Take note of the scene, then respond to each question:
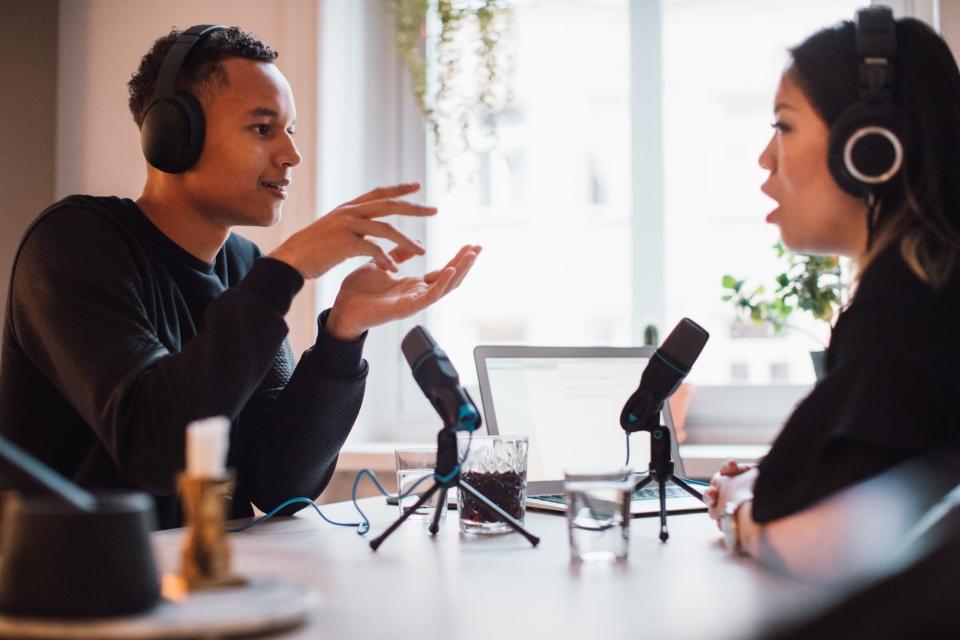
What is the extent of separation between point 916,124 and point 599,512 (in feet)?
1.83

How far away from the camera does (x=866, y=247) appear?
1090mm

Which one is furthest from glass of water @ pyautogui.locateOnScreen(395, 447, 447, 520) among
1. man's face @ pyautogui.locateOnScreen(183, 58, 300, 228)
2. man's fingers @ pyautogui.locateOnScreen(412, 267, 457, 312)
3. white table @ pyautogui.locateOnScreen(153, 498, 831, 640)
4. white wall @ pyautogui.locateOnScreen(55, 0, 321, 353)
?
white wall @ pyautogui.locateOnScreen(55, 0, 321, 353)

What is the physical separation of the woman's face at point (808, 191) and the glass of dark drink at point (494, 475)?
0.44 m

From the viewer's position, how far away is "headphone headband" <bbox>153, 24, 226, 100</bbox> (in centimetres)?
148

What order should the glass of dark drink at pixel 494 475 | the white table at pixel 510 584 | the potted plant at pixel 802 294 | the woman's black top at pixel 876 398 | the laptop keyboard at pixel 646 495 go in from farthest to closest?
the potted plant at pixel 802 294, the laptop keyboard at pixel 646 495, the glass of dark drink at pixel 494 475, the woman's black top at pixel 876 398, the white table at pixel 510 584

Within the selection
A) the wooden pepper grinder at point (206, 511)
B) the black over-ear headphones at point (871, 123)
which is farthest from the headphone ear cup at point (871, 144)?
the wooden pepper grinder at point (206, 511)

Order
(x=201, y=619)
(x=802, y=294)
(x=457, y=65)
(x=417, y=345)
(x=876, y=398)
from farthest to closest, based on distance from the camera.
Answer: (x=457, y=65) → (x=802, y=294) → (x=417, y=345) → (x=876, y=398) → (x=201, y=619)

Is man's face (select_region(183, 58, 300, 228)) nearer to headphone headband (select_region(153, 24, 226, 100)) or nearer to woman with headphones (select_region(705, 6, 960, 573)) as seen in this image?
headphone headband (select_region(153, 24, 226, 100))

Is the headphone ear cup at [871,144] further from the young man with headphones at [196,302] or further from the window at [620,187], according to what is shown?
the window at [620,187]

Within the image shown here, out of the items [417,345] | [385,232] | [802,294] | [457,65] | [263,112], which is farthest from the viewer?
[457,65]

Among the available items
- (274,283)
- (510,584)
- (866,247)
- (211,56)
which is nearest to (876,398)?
(866,247)

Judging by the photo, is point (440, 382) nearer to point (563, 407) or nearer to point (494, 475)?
point (494, 475)

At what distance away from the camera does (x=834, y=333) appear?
1020 mm

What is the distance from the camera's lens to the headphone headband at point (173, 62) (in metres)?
1.48
